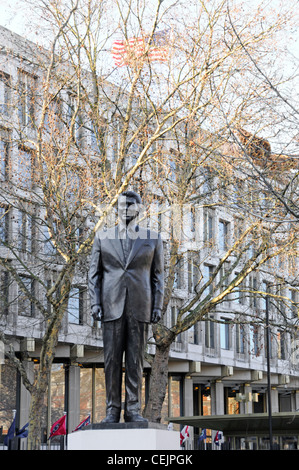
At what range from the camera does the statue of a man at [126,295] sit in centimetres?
933

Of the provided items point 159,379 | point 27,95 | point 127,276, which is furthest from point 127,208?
point 159,379

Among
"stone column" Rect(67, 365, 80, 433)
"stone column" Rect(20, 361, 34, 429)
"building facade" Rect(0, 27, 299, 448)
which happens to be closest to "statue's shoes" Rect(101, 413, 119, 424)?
"building facade" Rect(0, 27, 299, 448)

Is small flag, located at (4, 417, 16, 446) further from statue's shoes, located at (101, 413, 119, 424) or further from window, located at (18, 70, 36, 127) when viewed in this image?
statue's shoes, located at (101, 413, 119, 424)

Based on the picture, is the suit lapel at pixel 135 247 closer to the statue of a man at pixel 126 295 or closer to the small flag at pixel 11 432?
the statue of a man at pixel 126 295

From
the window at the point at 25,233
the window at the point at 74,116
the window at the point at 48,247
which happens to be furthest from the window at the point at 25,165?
the window at the point at 48,247

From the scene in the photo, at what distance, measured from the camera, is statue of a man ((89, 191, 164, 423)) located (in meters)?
9.33

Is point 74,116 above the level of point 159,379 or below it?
above

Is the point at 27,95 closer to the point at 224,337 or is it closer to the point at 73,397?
the point at 73,397

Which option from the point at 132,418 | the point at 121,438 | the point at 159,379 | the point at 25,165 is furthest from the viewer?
the point at 159,379

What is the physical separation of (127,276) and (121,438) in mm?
1914

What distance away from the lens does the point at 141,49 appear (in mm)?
22750

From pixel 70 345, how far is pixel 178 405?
13.0 m

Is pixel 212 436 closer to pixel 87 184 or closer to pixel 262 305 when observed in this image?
pixel 262 305

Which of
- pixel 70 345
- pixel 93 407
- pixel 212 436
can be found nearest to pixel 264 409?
pixel 212 436
